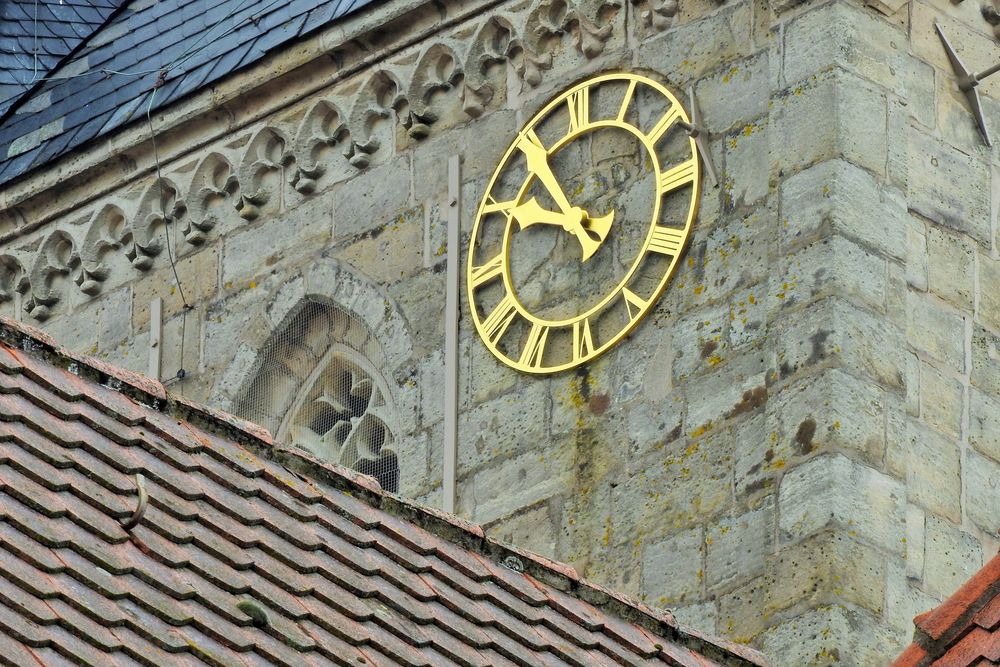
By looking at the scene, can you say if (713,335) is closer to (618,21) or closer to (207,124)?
(618,21)

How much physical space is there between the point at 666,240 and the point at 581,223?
50 cm

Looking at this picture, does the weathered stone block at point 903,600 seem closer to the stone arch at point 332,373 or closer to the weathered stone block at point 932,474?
the weathered stone block at point 932,474

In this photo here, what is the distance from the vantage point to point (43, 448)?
7988mm

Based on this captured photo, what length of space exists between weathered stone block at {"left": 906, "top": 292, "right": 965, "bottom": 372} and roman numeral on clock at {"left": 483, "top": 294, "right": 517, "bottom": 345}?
192 centimetres

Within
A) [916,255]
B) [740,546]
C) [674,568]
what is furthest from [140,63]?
[740,546]

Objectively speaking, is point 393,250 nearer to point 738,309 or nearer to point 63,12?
point 738,309

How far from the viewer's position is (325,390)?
1661 cm

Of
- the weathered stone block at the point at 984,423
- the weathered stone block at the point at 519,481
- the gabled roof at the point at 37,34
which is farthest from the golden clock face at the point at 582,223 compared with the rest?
the gabled roof at the point at 37,34

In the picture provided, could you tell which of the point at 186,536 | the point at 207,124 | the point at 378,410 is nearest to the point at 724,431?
the point at 378,410

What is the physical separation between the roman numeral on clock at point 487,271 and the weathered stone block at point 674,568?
1.87m

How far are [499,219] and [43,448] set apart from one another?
7.47m

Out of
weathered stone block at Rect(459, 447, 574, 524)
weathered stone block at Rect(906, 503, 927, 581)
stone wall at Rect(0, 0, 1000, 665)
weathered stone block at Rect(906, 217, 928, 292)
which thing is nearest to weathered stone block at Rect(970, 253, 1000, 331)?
stone wall at Rect(0, 0, 1000, 665)

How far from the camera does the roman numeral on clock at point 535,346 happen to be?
1477 cm

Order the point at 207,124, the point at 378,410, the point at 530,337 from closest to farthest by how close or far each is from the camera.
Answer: the point at 530,337, the point at 378,410, the point at 207,124
